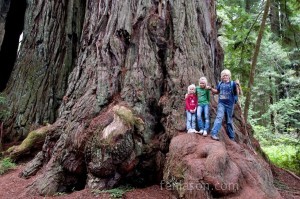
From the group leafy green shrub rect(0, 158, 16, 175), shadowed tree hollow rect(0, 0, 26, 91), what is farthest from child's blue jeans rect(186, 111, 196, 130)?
shadowed tree hollow rect(0, 0, 26, 91)

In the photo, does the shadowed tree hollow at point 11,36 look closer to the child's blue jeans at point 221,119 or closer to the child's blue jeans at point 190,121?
the child's blue jeans at point 190,121

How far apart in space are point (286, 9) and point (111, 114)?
7.17 m

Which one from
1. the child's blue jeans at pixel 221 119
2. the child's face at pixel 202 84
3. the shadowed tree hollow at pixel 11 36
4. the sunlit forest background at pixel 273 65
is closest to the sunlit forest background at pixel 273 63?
the sunlit forest background at pixel 273 65

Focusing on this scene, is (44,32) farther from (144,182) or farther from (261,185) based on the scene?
(261,185)

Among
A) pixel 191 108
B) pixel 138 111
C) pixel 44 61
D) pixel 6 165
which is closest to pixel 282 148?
pixel 44 61

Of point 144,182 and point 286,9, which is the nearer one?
point 144,182

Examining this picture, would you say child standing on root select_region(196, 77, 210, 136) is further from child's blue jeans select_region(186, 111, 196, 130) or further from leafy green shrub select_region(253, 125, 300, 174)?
leafy green shrub select_region(253, 125, 300, 174)

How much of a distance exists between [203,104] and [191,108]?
0.21 meters

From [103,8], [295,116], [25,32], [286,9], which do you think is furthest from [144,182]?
[295,116]

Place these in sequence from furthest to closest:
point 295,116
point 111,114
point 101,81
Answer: point 295,116
point 101,81
point 111,114

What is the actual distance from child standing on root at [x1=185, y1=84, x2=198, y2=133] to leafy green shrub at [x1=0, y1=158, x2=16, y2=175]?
3987 mm

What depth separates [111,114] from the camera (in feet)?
16.7

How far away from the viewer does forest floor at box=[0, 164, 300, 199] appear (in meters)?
4.82

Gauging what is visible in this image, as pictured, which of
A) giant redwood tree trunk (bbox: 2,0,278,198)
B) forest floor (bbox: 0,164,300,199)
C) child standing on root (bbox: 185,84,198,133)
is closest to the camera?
giant redwood tree trunk (bbox: 2,0,278,198)
